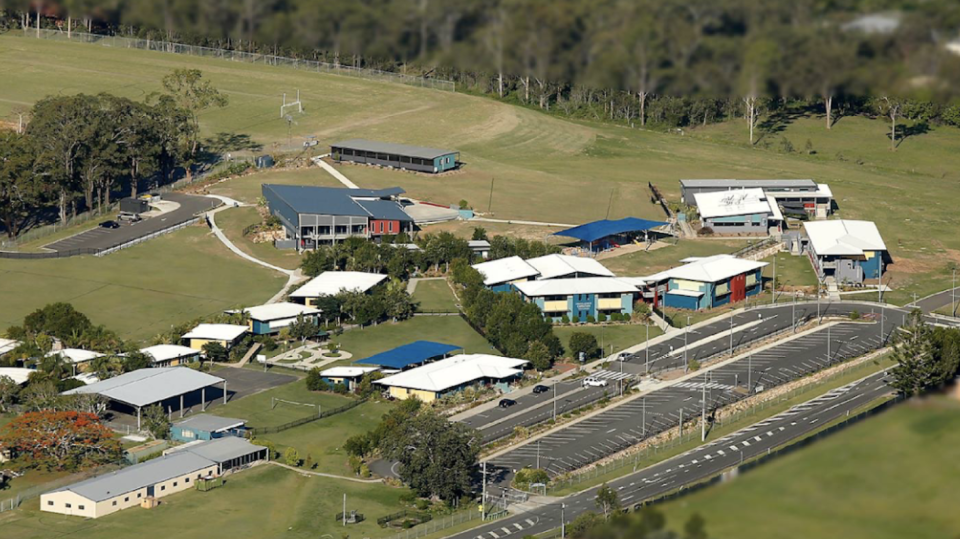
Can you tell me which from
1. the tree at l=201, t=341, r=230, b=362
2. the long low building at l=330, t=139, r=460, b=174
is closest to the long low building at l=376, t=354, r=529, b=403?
the tree at l=201, t=341, r=230, b=362

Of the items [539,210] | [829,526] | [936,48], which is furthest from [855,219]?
[829,526]

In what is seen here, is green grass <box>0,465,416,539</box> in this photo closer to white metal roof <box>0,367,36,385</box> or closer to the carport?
the carport

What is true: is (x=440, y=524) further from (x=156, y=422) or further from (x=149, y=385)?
(x=149, y=385)

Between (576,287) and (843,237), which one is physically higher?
(843,237)

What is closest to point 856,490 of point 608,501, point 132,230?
point 608,501

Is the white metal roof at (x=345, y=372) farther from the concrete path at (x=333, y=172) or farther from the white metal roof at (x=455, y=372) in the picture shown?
the concrete path at (x=333, y=172)

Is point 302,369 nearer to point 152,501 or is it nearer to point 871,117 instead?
point 152,501
